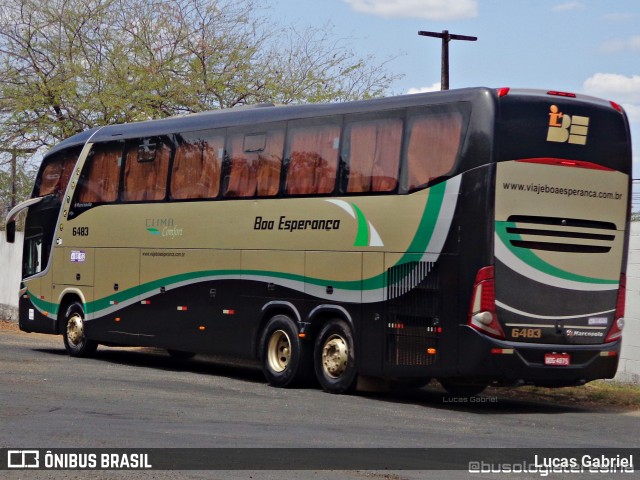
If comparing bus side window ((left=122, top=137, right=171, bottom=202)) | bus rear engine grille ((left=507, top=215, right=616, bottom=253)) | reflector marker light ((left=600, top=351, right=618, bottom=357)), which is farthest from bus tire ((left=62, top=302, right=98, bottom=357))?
reflector marker light ((left=600, top=351, right=618, bottom=357))

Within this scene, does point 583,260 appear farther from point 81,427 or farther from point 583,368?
point 81,427

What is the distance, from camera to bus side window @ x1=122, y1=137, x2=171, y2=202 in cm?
2084

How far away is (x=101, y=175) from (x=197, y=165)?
3.17 metres

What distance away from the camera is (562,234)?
15.6m

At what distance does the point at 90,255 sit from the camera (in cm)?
2281

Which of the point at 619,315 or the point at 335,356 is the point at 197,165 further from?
the point at 619,315

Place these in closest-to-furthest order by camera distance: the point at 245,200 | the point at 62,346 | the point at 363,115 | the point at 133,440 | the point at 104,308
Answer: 1. the point at 133,440
2. the point at 363,115
3. the point at 245,200
4. the point at 104,308
5. the point at 62,346

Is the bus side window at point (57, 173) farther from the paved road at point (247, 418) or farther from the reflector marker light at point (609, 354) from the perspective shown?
the reflector marker light at point (609, 354)

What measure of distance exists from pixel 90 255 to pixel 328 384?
23.5 ft

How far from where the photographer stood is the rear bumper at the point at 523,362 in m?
15.1

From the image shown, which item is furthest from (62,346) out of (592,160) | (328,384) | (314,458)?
(314,458)

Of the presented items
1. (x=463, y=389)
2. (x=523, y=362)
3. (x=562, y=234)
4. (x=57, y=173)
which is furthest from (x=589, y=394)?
(x=57, y=173)

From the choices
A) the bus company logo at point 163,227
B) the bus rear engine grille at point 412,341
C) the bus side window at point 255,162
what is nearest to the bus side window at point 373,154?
the bus side window at point 255,162

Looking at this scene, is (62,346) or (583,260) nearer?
(583,260)
